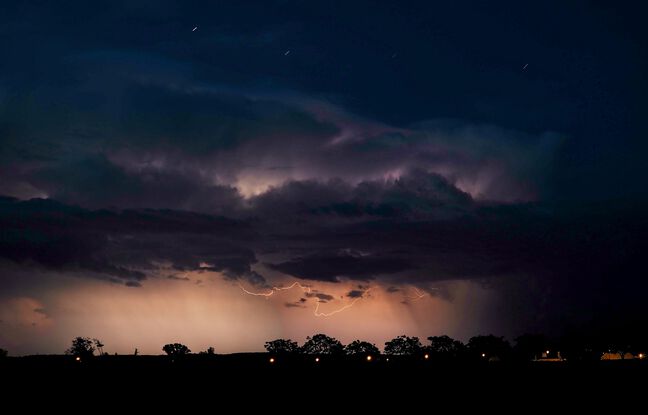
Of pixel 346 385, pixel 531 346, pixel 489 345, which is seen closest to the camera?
pixel 346 385

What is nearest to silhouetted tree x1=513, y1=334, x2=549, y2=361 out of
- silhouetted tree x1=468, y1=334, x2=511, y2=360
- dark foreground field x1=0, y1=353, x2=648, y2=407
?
silhouetted tree x1=468, y1=334, x2=511, y2=360

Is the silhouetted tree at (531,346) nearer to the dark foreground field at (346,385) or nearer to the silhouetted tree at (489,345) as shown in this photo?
the silhouetted tree at (489,345)

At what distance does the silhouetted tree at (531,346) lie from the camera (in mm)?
145250

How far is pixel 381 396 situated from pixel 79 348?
122 m

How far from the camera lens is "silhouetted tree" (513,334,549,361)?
145 meters

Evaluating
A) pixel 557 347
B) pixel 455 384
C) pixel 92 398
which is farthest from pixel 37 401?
pixel 557 347

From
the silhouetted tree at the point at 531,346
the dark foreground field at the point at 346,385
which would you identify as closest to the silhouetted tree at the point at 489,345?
the silhouetted tree at the point at 531,346

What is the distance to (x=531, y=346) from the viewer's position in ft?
493

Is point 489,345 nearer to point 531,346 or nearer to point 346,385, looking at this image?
point 531,346

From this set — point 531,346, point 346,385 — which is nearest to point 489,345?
point 531,346

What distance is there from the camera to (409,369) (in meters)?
53.9

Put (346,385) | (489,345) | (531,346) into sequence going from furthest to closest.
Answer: (489,345) → (531,346) → (346,385)

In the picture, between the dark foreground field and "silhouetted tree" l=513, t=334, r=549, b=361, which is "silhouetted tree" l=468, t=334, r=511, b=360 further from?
the dark foreground field

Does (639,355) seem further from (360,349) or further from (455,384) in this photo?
(455,384)
